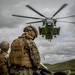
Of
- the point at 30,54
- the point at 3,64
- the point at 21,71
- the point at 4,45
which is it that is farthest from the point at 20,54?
the point at 3,64

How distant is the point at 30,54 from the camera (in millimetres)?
7008

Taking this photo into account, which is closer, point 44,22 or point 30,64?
point 30,64

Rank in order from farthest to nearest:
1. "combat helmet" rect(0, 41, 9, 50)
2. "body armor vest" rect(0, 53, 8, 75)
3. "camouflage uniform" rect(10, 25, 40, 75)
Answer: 1. "body armor vest" rect(0, 53, 8, 75)
2. "combat helmet" rect(0, 41, 9, 50)
3. "camouflage uniform" rect(10, 25, 40, 75)

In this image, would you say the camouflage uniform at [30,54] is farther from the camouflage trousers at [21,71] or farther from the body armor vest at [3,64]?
the body armor vest at [3,64]

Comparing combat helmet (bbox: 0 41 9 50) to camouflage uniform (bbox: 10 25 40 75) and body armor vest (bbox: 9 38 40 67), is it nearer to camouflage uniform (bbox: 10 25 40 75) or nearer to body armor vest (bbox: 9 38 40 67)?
body armor vest (bbox: 9 38 40 67)

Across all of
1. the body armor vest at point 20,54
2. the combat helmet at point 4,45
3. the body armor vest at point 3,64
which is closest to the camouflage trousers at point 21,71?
the body armor vest at point 20,54

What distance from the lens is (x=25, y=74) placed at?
23.1ft

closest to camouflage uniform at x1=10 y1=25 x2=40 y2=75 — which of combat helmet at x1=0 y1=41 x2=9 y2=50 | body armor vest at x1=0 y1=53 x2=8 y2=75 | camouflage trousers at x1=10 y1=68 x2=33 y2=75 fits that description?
camouflage trousers at x1=10 y1=68 x2=33 y2=75

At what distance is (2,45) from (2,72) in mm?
929

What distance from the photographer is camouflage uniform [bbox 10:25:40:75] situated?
22.9ft

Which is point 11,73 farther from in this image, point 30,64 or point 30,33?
point 30,33

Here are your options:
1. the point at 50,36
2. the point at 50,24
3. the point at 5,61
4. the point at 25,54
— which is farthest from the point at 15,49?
the point at 50,24

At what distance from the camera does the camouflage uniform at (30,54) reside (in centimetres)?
698

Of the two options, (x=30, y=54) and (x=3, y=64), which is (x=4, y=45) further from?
(x=30, y=54)
